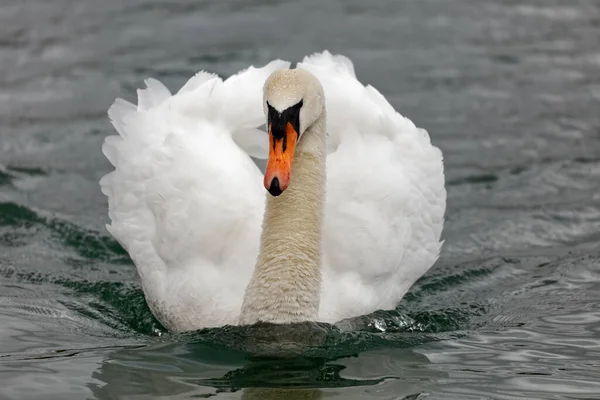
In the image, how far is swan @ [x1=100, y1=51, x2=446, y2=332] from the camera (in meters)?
7.77

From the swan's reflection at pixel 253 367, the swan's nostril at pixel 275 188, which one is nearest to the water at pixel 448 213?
the swan's reflection at pixel 253 367

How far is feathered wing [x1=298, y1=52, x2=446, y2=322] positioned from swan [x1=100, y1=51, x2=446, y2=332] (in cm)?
1

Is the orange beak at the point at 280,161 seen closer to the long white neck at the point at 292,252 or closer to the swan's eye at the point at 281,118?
the swan's eye at the point at 281,118

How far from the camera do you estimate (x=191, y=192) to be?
8.70 metres

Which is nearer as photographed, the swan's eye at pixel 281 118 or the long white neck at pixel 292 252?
the swan's eye at pixel 281 118

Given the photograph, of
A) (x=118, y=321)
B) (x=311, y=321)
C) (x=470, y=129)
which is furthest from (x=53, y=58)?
(x=311, y=321)

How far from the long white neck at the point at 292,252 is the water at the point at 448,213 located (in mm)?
144

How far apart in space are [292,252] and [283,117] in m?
0.99

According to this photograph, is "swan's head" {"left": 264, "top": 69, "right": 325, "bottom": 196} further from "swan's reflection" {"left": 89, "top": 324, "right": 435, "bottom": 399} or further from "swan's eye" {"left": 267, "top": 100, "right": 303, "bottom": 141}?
"swan's reflection" {"left": 89, "top": 324, "right": 435, "bottom": 399}

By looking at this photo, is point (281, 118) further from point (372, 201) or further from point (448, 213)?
point (448, 213)

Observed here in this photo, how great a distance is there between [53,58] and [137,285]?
5427 millimetres

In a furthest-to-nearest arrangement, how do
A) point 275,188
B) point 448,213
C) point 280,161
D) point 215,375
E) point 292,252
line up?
point 448,213
point 292,252
point 215,375
point 280,161
point 275,188

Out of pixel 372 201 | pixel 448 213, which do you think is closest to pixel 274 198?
pixel 372 201

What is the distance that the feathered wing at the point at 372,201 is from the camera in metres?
8.46
